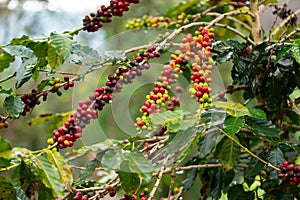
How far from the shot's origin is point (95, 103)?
90 cm

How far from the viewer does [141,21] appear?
4.44 feet

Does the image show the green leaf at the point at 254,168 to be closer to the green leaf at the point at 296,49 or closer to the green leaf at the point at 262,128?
the green leaf at the point at 262,128

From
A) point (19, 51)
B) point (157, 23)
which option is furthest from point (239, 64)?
point (19, 51)

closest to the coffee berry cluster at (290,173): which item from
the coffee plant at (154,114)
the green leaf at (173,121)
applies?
the coffee plant at (154,114)

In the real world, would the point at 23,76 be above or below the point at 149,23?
below

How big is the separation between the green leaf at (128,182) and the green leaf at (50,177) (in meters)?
0.12

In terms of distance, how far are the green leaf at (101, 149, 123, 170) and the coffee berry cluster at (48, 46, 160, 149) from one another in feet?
0.49

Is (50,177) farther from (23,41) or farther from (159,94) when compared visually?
(23,41)

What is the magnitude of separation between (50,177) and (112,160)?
4.5 inches

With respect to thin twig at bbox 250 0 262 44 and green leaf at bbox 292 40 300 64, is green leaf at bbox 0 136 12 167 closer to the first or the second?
green leaf at bbox 292 40 300 64

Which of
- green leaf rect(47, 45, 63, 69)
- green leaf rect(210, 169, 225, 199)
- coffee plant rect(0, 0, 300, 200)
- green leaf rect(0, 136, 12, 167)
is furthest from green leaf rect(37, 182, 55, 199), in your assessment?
green leaf rect(210, 169, 225, 199)

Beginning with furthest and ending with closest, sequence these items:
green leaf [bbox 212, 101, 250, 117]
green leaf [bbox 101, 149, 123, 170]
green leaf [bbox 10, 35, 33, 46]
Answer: green leaf [bbox 10, 35, 33, 46], green leaf [bbox 212, 101, 250, 117], green leaf [bbox 101, 149, 123, 170]

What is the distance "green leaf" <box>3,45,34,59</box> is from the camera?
3.03 feet

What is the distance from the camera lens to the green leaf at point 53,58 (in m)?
0.93
